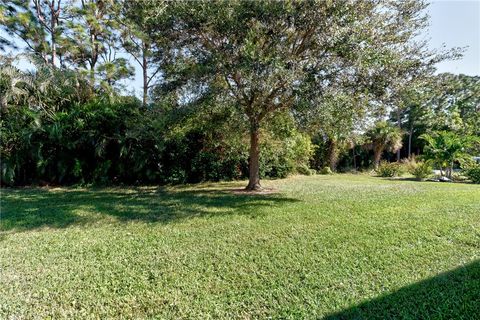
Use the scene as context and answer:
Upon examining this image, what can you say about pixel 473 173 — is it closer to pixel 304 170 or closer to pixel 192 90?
pixel 304 170

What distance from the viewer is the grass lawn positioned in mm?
2766

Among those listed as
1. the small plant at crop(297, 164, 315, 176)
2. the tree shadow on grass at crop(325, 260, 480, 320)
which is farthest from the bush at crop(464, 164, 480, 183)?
the tree shadow on grass at crop(325, 260, 480, 320)

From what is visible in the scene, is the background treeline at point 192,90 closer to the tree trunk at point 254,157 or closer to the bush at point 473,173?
the tree trunk at point 254,157

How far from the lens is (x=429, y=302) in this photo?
281 cm

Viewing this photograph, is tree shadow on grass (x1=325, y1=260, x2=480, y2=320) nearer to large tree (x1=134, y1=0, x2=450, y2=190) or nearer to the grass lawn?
the grass lawn

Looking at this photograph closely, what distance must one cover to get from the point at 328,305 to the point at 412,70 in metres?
6.53

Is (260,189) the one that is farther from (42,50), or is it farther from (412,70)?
(42,50)

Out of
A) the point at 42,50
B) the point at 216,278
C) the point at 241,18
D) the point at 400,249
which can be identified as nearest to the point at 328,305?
the point at 216,278

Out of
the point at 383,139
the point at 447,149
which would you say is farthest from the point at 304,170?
the point at 383,139

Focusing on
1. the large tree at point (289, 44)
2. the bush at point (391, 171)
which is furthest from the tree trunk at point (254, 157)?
the bush at point (391, 171)

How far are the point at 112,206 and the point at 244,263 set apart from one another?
4767 mm

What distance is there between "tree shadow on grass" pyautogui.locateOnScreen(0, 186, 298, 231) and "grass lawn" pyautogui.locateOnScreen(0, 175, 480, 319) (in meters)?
0.07

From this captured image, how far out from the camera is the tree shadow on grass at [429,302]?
263cm

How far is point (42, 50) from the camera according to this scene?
557 inches
